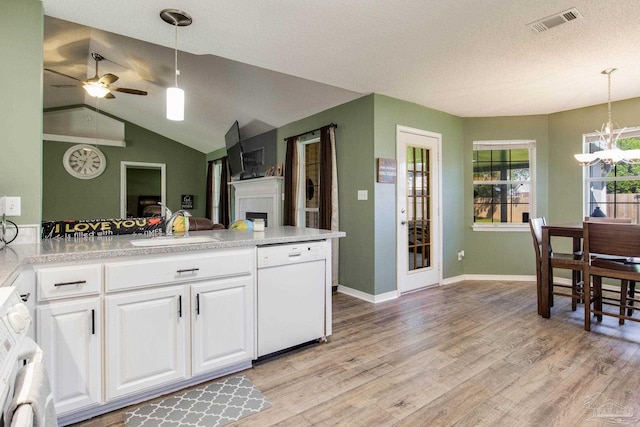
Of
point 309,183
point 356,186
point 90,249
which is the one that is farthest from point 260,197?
point 90,249

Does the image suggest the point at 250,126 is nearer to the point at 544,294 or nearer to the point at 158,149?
the point at 158,149

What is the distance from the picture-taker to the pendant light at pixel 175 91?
209 centimetres

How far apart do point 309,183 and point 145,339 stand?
341 centimetres

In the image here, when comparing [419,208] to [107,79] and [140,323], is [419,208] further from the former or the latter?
[107,79]

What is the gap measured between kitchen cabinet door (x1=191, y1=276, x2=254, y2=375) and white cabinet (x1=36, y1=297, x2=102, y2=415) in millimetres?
473

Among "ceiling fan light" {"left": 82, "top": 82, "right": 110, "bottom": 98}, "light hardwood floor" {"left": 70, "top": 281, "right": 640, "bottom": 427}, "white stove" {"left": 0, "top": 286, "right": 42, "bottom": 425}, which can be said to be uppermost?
"ceiling fan light" {"left": 82, "top": 82, "right": 110, "bottom": 98}

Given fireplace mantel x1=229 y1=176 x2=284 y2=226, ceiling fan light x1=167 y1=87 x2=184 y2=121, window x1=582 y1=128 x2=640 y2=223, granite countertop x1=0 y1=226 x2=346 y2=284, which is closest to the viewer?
granite countertop x1=0 y1=226 x2=346 y2=284

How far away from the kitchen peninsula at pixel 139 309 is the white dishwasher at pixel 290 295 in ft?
0.04

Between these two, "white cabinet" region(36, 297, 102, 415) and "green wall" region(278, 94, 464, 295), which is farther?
"green wall" region(278, 94, 464, 295)

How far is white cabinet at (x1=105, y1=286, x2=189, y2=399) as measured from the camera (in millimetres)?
1690

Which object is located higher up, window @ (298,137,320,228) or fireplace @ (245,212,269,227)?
window @ (298,137,320,228)

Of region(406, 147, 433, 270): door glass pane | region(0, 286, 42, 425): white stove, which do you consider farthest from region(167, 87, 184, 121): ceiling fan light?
region(406, 147, 433, 270): door glass pane

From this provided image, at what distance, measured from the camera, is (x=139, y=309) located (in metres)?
1.75

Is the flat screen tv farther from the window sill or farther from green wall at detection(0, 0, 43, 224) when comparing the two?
the window sill
